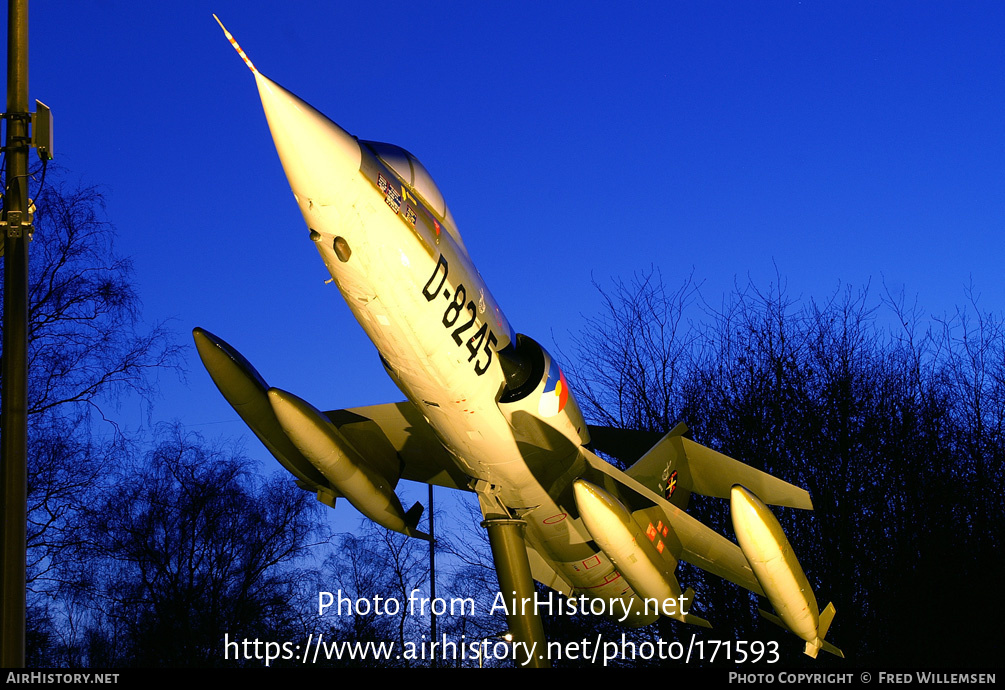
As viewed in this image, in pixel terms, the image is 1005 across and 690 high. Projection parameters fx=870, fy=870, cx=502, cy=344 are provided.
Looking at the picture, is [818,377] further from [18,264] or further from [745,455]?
[18,264]

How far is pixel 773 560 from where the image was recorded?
6516 mm

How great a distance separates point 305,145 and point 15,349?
1944 millimetres

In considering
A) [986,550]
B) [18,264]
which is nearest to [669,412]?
[986,550]

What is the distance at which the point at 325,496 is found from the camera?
24.3 feet

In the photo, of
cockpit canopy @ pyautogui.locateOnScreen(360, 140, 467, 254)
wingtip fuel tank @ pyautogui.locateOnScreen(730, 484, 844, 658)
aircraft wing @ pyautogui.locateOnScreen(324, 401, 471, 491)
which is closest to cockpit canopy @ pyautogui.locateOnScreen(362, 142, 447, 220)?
cockpit canopy @ pyautogui.locateOnScreen(360, 140, 467, 254)

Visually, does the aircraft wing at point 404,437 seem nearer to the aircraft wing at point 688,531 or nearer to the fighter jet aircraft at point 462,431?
the fighter jet aircraft at point 462,431

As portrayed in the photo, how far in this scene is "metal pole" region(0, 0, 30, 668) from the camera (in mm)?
4391

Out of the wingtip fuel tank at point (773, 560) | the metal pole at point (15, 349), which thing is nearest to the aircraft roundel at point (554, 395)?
the wingtip fuel tank at point (773, 560)

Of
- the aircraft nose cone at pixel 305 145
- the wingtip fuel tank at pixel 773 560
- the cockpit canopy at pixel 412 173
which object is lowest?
the wingtip fuel tank at pixel 773 560

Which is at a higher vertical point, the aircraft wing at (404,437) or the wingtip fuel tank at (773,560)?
the aircraft wing at (404,437)

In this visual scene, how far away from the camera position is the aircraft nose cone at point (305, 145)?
516 centimetres

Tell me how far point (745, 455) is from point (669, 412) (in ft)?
6.37

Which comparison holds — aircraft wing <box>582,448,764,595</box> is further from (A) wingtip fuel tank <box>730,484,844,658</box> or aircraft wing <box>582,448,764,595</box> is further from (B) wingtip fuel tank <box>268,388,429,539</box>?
(B) wingtip fuel tank <box>268,388,429,539</box>

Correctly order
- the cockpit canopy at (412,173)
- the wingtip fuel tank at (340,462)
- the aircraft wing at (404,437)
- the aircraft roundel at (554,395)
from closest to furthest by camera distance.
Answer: the cockpit canopy at (412,173) < the wingtip fuel tank at (340,462) < the aircraft roundel at (554,395) < the aircraft wing at (404,437)
